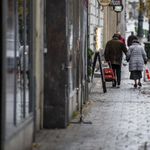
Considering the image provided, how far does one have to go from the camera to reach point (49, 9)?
7.75 metres

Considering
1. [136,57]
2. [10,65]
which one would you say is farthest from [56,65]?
[136,57]

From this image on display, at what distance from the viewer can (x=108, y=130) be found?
25.3 ft

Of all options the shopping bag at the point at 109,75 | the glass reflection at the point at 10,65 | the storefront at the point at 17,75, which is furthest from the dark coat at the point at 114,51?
the glass reflection at the point at 10,65

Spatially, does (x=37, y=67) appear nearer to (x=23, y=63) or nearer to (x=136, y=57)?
(x=23, y=63)

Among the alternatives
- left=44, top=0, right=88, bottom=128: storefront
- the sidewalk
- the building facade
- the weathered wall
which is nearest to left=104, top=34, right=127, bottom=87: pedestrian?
the sidewalk

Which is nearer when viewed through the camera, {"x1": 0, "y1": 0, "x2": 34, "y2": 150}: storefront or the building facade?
{"x1": 0, "y1": 0, "x2": 34, "y2": 150}: storefront

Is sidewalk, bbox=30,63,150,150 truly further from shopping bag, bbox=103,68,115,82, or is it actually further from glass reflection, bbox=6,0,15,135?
shopping bag, bbox=103,68,115,82

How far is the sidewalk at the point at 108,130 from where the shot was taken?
6539 millimetres

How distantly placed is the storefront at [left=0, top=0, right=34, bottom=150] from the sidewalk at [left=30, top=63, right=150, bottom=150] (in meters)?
0.59

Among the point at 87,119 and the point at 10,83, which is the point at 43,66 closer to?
the point at 87,119

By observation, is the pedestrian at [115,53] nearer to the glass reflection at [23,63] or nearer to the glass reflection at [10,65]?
the glass reflection at [23,63]

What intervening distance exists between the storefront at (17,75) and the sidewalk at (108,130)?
1.92 feet

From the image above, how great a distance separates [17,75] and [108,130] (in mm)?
2367

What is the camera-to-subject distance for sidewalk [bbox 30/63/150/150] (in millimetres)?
6539
